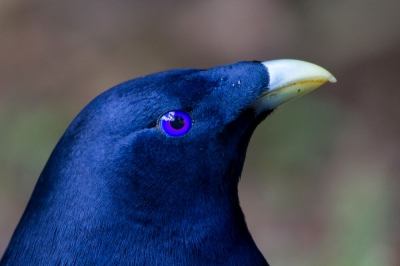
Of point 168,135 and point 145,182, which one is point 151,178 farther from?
point 168,135

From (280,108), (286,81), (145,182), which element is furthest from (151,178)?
(280,108)

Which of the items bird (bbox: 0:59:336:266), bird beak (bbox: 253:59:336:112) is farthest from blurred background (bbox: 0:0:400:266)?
bird (bbox: 0:59:336:266)

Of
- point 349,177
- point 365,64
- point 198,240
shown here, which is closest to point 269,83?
point 198,240

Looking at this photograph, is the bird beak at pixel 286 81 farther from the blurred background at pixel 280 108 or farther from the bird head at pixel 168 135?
the blurred background at pixel 280 108

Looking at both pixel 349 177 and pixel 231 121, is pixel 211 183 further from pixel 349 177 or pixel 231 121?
pixel 349 177

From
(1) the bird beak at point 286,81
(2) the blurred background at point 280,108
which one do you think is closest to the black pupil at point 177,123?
(1) the bird beak at point 286,81

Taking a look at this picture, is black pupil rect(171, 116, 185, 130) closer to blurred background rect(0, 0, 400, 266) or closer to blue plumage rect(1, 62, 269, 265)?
blue plumage rect(1, 62, 269, 265)
